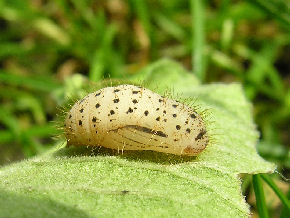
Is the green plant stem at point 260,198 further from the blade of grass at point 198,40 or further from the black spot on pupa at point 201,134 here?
the blade of grass at point 198,40

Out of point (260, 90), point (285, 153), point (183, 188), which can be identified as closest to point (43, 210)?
point (183, 188)

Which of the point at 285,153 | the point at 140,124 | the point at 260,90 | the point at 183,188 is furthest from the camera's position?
the point at 260,90

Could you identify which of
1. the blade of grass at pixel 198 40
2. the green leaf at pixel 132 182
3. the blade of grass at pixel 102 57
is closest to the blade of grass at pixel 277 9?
the blade of grass at pixel 198 40

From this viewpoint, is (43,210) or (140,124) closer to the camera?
(43,210)

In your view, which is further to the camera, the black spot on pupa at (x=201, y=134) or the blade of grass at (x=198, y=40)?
the blade of grass at (x=198, y=40)

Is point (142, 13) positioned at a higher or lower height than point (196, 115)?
higher

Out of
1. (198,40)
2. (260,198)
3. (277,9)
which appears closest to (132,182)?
(260,198)

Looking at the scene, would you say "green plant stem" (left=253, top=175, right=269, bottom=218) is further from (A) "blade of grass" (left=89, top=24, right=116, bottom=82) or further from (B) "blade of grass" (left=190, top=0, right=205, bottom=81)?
(A) "blade of grass" (left=89, top=24, right=116, bottom=82)

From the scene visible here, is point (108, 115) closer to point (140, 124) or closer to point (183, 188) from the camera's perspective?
point (140, 124)
